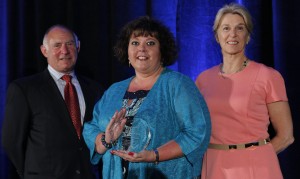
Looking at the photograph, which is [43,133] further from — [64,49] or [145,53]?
[145,53]

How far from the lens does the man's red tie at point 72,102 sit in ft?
8.78

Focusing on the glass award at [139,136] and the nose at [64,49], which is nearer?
the glass award at [139,136]

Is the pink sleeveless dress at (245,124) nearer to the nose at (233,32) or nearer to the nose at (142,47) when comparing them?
the nose at (233,32)

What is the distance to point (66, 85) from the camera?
275 centimetres

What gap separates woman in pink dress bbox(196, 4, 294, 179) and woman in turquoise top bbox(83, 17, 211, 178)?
0.29 meters

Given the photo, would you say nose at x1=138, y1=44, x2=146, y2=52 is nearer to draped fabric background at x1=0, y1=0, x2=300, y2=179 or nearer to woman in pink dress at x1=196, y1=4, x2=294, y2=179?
woman in pink dress at x1=196, y1=4, x2=294, y2=179

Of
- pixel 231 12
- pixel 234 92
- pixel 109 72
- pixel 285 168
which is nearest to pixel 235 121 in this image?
pixel 234 92

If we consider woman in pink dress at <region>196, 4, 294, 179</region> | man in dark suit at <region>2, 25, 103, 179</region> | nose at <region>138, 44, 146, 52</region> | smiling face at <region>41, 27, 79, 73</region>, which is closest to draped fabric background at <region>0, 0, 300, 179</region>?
smiling face at <region>41, 27, 79, 73</region>

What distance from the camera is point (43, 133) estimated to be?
261 cm

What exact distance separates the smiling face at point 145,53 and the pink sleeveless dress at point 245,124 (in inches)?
15.6

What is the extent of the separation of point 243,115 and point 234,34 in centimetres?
42

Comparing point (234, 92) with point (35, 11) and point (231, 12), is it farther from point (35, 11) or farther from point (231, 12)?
point (35, 11)

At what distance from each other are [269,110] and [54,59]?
1.29 metres

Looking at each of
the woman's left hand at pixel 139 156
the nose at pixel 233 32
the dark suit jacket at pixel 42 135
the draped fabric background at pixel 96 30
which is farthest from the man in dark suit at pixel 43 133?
the nose at pixel 233 32
